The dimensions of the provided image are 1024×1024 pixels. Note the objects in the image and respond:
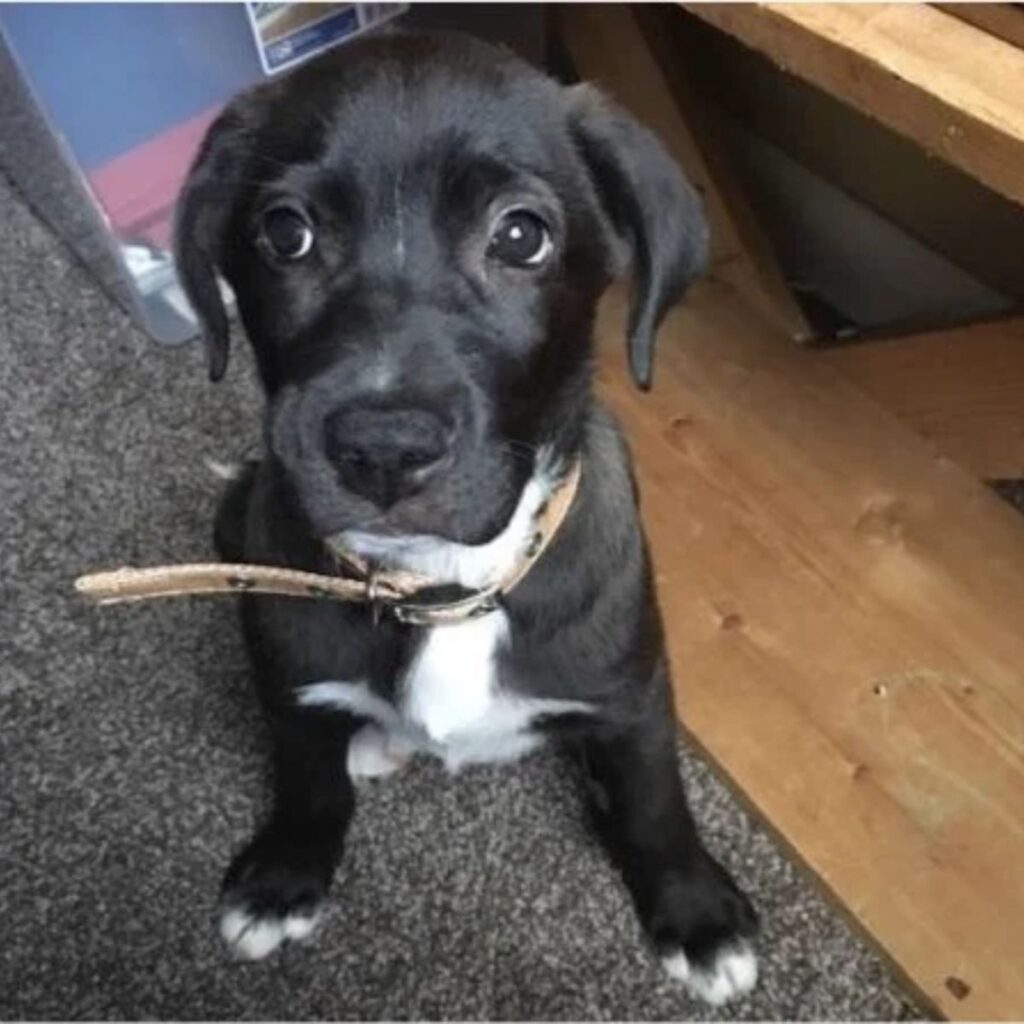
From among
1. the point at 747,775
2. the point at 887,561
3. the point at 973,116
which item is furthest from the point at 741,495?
the point at 973,116

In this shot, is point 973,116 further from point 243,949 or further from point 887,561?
point 243,949

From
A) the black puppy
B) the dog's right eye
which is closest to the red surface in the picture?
the black puppy

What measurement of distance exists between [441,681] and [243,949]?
0.43 m

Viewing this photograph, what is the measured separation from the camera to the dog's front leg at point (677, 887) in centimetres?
158

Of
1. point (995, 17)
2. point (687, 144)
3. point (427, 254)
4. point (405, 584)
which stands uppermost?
point (427, 254)

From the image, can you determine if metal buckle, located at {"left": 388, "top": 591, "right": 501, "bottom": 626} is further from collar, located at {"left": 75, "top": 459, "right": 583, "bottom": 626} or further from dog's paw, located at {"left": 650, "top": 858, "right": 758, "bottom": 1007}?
dog's paw, located at {"left": 650, "top": 858, "right": 758, "bottom": 1007}

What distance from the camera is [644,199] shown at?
127 centimetres

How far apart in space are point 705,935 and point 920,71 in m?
0.82

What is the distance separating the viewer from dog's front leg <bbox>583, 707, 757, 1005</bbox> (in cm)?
158

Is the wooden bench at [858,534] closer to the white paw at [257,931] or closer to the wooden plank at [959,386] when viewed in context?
the wooden plank at [959,386]

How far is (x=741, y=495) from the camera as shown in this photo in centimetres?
200

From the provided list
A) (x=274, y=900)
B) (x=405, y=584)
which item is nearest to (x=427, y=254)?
(x=405, y=584)

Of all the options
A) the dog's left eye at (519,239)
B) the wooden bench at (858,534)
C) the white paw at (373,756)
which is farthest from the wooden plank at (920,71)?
the white paw at (373,756)

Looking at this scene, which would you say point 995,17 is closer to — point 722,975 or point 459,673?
point 459,673
